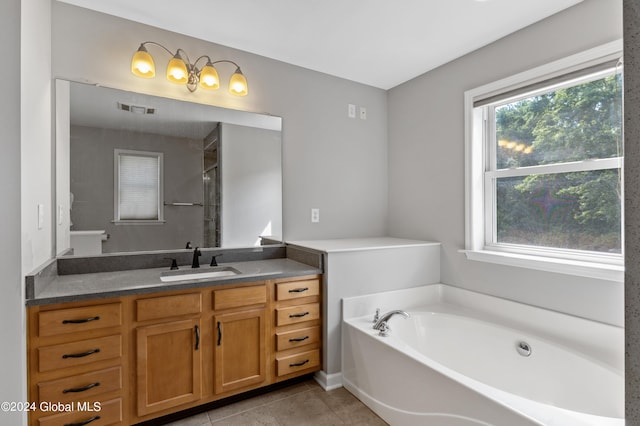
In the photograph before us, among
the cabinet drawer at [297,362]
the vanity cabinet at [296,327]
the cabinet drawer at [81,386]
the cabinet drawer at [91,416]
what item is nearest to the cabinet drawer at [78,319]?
the cabinet drawer at [81,386]

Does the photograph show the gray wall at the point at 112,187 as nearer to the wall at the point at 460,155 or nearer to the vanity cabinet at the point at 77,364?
the vanity cabinet at the point at 77,364

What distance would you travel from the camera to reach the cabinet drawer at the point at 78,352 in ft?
4.98

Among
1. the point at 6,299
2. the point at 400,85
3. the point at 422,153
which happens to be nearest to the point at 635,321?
the point at 6,299

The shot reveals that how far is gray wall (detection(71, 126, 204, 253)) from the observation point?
6.76 feet

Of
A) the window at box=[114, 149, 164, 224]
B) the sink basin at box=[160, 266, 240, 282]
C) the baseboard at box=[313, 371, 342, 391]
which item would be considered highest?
the window at box=[114, 149, 164, 224]

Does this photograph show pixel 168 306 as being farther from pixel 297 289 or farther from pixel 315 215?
pixel 315 215

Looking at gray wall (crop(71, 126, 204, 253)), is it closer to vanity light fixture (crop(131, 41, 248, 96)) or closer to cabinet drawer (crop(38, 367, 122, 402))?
vanity light fixture (crop(131, 41, 248, 96))

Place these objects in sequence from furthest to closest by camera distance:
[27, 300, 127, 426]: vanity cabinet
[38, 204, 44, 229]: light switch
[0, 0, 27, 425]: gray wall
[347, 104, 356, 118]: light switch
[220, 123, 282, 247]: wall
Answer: [347, 104, 356, 118]: light switch → [220, 123, 282, 247]: wall → [38, 204, 44, 229]: light switch → [27, 300, 127, 426]: vanity cabinet → [0, 0, 27, 425]: gray wall

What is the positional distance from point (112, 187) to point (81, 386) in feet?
3.86

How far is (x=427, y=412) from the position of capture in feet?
5.40

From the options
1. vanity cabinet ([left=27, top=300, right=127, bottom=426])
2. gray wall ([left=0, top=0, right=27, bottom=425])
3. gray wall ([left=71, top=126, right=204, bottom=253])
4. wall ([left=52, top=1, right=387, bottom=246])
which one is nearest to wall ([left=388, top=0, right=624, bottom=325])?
wall ([left=52, top=1, right=387, bottom=246])

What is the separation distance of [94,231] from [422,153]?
8.70 feet

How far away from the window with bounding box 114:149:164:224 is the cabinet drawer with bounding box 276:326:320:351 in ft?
3.91

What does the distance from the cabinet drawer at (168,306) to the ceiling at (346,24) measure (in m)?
1.80
